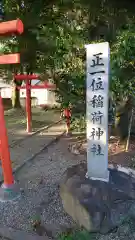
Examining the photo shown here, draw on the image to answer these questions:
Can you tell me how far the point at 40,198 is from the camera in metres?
3.29

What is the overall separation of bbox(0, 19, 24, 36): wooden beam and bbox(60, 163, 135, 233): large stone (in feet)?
5.90

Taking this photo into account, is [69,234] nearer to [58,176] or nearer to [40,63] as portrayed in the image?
[58,176]

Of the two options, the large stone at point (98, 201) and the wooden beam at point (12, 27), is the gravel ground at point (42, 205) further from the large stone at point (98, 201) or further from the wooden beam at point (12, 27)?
the wooden beam at point (12, 27)

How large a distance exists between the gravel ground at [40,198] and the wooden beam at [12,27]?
2112mm

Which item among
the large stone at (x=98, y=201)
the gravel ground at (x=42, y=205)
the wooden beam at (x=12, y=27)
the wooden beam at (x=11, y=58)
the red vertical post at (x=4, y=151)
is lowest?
the gravel ground at (x=42, y=205)

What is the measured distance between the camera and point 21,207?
10.2ft

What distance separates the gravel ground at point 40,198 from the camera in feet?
9.21

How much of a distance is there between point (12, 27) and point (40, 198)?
2.19 meters

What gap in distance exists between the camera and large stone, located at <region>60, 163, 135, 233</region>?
2535mm

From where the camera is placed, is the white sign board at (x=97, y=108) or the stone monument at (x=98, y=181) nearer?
the stone monument at (x=98, y=181)

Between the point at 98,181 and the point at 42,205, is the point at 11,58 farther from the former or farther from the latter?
the point at 42,205

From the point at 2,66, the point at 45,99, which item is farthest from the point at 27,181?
the point at 45,99

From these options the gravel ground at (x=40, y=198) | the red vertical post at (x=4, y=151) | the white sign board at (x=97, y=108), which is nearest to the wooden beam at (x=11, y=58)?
the red vertical post at (x=4, y=151)

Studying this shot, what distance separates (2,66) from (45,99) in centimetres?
868
